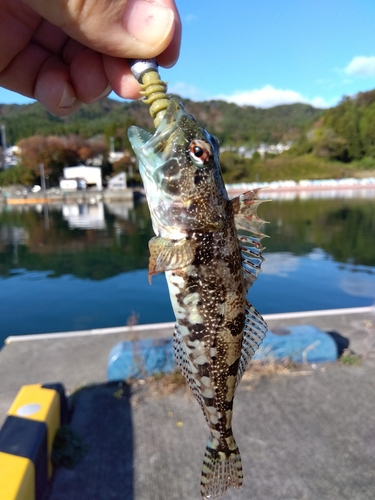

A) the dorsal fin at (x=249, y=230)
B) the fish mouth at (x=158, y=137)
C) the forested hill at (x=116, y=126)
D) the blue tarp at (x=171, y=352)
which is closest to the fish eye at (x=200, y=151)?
the fish mouth at (x=158, y=137)

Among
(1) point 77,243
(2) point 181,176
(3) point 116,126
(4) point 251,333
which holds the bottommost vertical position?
(1) point 77,243

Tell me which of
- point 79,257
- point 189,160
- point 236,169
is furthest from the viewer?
point 236,169

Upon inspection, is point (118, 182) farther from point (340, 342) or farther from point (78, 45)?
point (78, 45)

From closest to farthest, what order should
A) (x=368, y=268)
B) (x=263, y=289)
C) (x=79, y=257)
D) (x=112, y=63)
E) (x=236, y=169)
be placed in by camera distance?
(x=112, y=63)
(x=263, y=289)
(x=368, y=268)
(x=79, y=257)
(x=236, y=169)

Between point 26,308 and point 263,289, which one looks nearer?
point 26,308

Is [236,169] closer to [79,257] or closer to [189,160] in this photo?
[79,257]

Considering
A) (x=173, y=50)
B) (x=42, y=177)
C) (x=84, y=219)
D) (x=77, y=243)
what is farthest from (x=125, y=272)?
(x=42, y=177)

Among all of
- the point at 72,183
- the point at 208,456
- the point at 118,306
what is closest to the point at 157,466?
the point at 208,456
